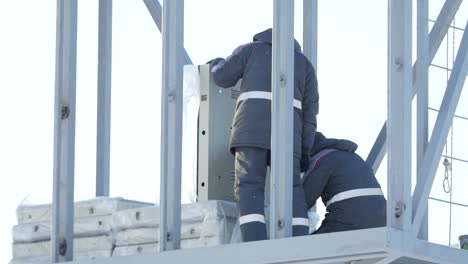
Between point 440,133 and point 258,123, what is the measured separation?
1115 mm

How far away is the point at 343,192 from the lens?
885cm

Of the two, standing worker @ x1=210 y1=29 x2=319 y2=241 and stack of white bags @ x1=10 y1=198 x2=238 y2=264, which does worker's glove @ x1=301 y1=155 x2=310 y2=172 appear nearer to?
standing worker @ x1=210 y1=29 x2=319 y2=241

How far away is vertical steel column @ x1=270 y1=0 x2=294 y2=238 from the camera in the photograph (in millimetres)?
7711

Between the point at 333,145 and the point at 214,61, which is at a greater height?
the point at 214,61

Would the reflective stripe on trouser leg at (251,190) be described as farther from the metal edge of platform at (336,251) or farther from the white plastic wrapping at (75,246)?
the white plastic wrapping at (75,246)

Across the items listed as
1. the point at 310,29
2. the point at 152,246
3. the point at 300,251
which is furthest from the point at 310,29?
the point at 300,251

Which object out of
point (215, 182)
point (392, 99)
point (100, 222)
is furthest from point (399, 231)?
point (100, 222)

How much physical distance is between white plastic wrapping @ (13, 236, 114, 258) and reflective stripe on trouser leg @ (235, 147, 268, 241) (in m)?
1.15

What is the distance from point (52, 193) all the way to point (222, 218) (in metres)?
1.03

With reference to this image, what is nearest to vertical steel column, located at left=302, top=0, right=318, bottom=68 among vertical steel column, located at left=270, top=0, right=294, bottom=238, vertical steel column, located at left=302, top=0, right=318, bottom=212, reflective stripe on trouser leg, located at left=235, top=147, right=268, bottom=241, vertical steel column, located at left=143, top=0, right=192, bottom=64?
vertical steel column, located at left=302, top=0, right=318, bottom=212

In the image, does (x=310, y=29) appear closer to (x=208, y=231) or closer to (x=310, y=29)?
(x=310, y=29)

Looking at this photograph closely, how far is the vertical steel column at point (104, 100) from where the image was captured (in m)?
10.5

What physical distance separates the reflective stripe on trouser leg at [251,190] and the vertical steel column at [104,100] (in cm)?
219

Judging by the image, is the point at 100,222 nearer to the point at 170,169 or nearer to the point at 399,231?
the point at 170,169
